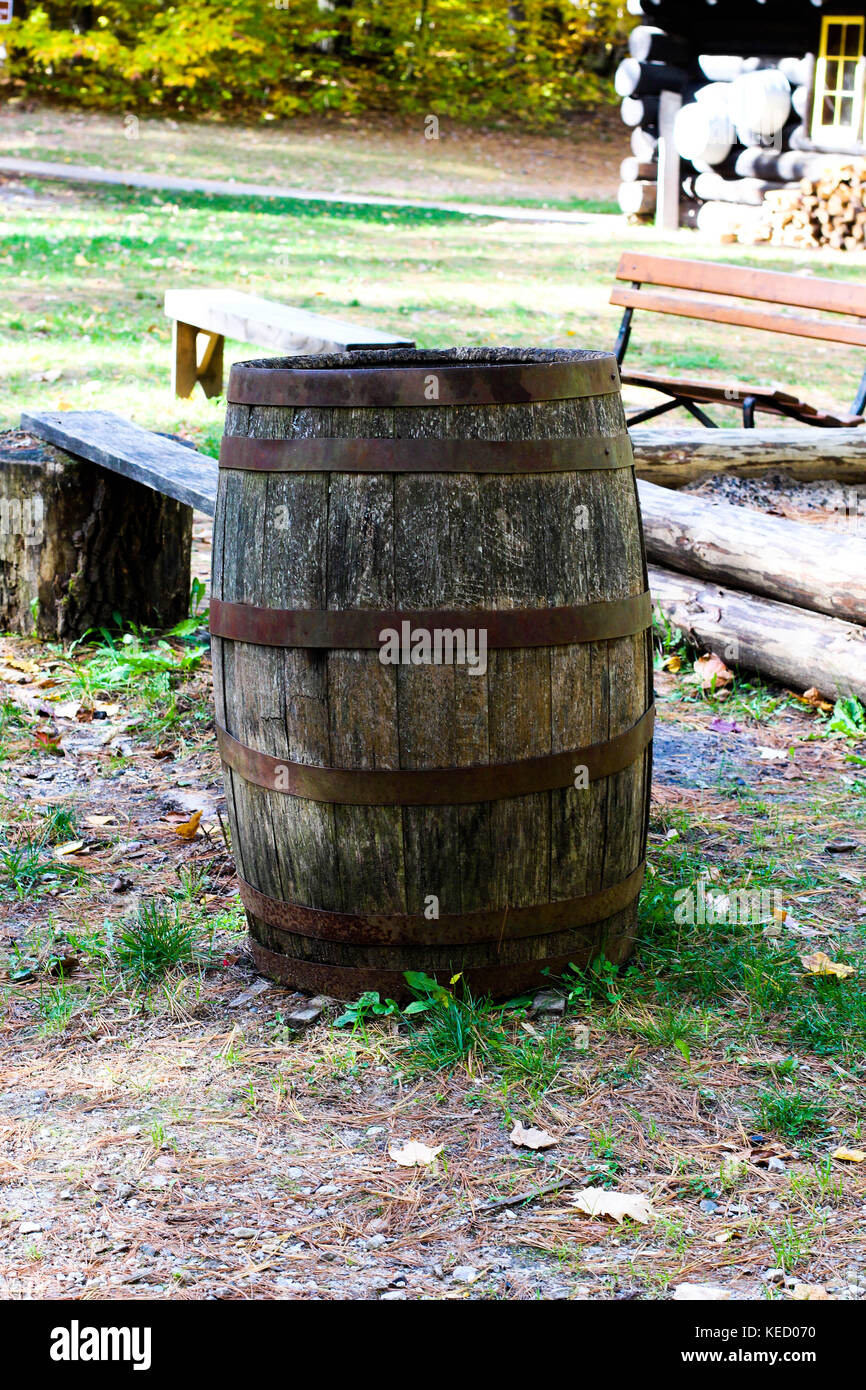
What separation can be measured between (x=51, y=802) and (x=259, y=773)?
51.4 inches

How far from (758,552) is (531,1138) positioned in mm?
2928

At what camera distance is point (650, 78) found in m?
18.5

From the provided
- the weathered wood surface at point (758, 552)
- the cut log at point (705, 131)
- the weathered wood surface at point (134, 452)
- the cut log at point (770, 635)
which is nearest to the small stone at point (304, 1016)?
the weathered wood surface at point (134, 452)

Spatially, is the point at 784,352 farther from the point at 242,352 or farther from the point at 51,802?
the point at 51,802

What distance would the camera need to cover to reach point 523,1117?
8.27ft

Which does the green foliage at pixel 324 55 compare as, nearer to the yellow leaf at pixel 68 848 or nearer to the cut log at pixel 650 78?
the cut log at pixel 650 78

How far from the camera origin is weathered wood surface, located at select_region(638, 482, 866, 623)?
4.61 meters

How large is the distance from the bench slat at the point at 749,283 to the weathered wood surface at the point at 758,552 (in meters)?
2.65

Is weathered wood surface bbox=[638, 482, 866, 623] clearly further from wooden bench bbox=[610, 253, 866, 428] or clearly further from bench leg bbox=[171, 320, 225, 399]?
bench leg bbox=[171, 320, 225, 399]

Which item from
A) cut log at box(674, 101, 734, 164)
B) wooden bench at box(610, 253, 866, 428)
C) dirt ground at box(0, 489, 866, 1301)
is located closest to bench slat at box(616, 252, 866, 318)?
wooden bench at box(610, 253, 866, 428)

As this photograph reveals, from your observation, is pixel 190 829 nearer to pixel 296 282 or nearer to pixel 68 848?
pixel 68 848

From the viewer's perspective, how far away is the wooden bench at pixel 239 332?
19.1 ft

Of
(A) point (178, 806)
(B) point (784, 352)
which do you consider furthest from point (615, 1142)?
(B) point (784, 352)

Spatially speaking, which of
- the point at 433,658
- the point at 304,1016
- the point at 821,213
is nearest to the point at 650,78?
the point at 821,213
